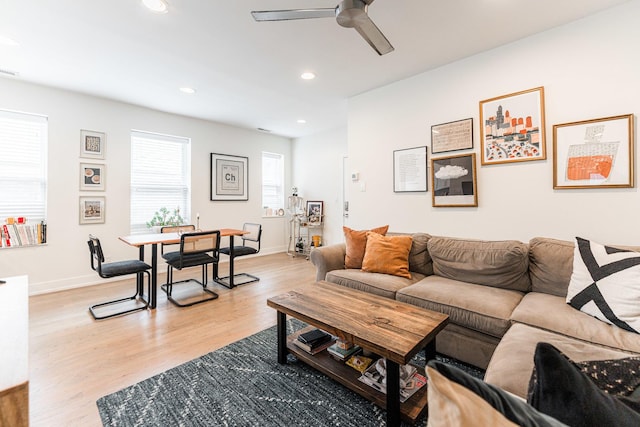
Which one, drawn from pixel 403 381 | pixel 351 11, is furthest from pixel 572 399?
pixel 351 11

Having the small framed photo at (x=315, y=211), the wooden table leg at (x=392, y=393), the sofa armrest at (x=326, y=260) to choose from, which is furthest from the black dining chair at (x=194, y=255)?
the small framed photo at (x=315, y=211)

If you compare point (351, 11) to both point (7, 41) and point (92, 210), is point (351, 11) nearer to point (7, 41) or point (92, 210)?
point (7, 41)

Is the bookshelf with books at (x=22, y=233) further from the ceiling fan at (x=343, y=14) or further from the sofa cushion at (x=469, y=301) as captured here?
the sofa cushion at (x=469, y=301)

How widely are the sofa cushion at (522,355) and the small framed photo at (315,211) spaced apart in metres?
4.56

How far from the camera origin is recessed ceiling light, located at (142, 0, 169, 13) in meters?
2.03

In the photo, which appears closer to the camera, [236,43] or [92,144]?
[236,43]

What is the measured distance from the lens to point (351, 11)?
1627mm

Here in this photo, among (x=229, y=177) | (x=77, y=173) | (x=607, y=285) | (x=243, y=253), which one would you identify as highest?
(x=229, y=177)

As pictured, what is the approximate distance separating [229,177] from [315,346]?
13.8 ft

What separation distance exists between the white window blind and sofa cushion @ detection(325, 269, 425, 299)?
382 centimetres

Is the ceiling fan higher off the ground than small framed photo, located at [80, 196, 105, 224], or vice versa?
the ceiling fan

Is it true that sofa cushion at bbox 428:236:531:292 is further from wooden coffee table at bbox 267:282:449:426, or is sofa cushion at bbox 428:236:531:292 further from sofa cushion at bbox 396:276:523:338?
wooden coffee table at bbox 267:282:449:426

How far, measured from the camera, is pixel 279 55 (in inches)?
110

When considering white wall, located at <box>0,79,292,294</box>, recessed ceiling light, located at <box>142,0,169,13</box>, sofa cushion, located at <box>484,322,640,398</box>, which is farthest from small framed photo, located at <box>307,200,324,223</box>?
sofa cushion, located at <box>484,322,640,398</box>
